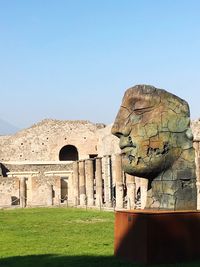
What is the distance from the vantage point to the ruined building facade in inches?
1233

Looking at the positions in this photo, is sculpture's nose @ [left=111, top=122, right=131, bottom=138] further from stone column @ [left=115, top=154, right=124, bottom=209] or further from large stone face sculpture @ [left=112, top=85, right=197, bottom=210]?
stone column @ [left=115, top=154, right=124, bottom=209]

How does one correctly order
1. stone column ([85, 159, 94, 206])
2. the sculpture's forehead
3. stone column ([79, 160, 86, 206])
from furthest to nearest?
stone column ([79, 160, 86, 206]), stone column ([85, 159, 94, 206]), the sculpture's forehead

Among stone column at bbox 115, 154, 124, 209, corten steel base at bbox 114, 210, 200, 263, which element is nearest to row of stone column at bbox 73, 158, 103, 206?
stone column at bbox 115, 154, 124, 209

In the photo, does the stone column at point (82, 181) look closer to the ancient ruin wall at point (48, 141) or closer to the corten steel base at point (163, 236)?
the ancient ruin wall at point (48, 141)

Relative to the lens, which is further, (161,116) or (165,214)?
(161,116)

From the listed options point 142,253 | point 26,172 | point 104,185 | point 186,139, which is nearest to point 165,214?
point 142,253

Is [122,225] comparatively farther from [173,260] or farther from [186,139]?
[186,139]

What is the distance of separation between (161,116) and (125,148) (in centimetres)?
76

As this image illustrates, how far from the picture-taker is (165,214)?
26.1 ft

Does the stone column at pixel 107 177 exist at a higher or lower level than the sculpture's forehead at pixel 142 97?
lower

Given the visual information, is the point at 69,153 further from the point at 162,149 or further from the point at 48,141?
the point at 162,149

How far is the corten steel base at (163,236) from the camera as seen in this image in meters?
7.84

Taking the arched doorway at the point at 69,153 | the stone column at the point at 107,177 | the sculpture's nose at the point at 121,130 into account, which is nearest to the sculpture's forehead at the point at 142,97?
the sculpture's nose at the point at 121,130

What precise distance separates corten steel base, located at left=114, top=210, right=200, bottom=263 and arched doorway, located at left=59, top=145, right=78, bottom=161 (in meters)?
40.4
